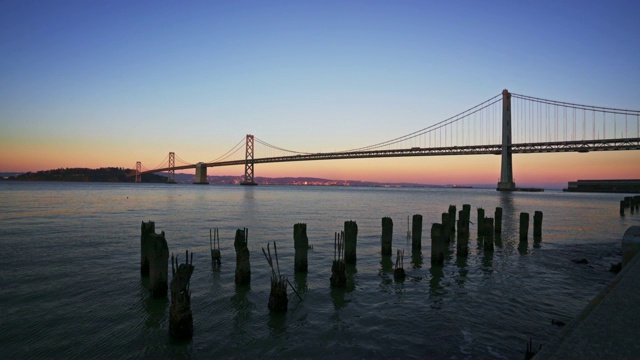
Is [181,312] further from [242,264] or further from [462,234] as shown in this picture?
[462,234]

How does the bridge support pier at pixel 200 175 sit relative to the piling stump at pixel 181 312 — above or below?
above

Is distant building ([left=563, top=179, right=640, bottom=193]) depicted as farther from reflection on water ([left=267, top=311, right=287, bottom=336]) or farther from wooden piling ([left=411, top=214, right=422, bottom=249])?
reflection on water ([left=267, top=311, right=287, bottom=336])

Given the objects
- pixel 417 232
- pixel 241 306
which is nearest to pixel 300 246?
pixel 241 306

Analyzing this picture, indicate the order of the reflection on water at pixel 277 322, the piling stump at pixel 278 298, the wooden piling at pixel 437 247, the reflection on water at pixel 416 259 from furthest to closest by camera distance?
the reflection on water at pixel 416 259, the wooden piling at pixel 437 247, the piling stump at pixel 278 298, the reflection on water at pixel 277 322

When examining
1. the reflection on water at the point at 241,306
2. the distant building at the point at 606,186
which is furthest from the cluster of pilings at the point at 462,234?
the distant building at the point at 606,186

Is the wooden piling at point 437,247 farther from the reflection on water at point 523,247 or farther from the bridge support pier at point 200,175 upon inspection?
the bridge support pier at point 200,175

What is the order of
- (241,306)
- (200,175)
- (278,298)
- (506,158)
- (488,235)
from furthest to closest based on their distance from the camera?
(200,175) < (506,158) < (488,235) < (241,306) < (278,298)

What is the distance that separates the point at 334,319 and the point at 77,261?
276 inches

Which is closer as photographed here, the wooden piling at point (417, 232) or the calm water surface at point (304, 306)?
the calm water surface at point (304, 306)

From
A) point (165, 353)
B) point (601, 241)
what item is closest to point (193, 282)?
point (165, 353)

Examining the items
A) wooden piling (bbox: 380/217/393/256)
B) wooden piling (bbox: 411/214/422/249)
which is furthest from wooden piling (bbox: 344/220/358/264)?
wooden piling (bbox: 411/214/422/249)

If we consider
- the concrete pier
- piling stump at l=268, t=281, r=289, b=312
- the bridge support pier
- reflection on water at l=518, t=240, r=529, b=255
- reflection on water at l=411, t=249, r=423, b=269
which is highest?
the bridge support pier

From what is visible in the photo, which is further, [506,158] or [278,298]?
[506,158]

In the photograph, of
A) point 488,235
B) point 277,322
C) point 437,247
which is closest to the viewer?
point 277,322
